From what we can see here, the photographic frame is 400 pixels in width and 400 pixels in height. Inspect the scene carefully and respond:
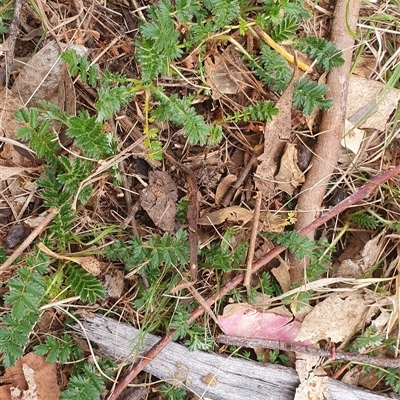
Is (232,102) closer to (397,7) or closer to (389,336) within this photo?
(397,7)

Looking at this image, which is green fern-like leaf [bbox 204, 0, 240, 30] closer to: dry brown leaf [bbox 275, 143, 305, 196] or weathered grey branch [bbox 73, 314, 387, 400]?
dry brown leaf [bbox 275, 143, 305, 196]

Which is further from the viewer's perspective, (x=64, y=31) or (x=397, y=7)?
(x=397, y=7)

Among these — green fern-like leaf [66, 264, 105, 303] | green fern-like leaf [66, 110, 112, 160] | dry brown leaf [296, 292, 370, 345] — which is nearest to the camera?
green fern-like leaf [66, 110, 112, 160]

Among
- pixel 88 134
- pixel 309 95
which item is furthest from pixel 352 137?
pixel 88 134

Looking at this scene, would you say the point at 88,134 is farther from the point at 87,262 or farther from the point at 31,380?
the point at 31,380

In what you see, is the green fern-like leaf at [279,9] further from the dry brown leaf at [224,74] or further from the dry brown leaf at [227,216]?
the dry brown leaf at [227,216]

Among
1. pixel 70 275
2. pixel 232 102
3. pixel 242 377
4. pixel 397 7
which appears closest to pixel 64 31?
pixel 232 102

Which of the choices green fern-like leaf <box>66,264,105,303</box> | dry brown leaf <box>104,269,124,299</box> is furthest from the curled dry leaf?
dry brown leaf <box>104,269,124,299</box>
